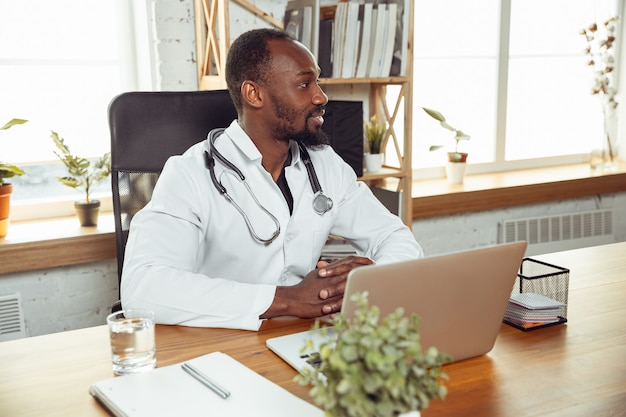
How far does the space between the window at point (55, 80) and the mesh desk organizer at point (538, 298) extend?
1862mm

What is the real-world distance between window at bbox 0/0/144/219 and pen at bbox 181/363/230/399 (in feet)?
5.87

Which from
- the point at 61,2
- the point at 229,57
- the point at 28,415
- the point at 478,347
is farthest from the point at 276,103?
the point at 61,2

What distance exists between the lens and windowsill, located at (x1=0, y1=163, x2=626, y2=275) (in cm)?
236

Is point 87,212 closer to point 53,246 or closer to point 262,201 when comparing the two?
point 53,246

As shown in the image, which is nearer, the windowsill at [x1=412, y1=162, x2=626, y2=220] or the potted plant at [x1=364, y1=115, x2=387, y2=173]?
the potted plant at [x1=364, y1=115, x2=387, y2=173]

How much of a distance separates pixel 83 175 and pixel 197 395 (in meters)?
1.68

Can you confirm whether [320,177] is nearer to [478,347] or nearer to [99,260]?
[478,347]

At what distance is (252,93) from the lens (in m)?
1.81

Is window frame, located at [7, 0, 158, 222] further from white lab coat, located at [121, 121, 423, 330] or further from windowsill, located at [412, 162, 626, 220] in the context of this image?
windowsill, located at [412, 162, 626, 220]

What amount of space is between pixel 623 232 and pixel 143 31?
2696 millimetres

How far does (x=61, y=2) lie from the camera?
261 centimetres

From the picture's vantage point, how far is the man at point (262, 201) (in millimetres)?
1525

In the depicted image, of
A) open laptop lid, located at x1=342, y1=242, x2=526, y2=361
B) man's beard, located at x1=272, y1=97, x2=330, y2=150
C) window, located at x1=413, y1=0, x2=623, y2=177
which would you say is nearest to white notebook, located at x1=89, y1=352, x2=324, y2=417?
open laptop lid, located at x1=342, y1=242, x2=526, y2=361

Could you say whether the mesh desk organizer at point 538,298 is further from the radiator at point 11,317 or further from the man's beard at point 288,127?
the radiator at point 11,317
